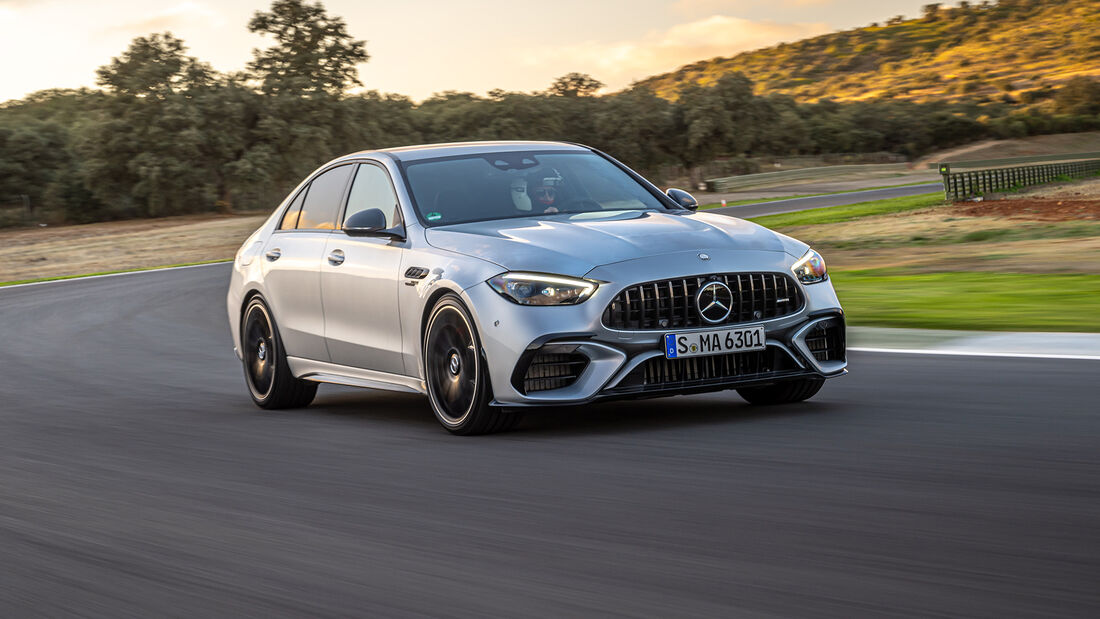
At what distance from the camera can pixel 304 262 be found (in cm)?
891

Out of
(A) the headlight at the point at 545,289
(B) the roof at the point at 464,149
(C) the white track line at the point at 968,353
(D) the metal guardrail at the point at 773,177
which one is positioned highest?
(B) the roof at the point at 464,149

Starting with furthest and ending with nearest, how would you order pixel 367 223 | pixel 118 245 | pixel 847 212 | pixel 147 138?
pixel 147 138 < pixel 118 245 < pixel 847 212 < pixel 367 223

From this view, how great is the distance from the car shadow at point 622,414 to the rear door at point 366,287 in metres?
0.44

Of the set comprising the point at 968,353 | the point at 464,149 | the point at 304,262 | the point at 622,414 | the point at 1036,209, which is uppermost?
the point at 464,149

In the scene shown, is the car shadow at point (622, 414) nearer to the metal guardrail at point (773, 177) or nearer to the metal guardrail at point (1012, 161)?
the metal guardrail at point (1012, 161)

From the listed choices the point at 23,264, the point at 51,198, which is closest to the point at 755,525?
the point at 23,264

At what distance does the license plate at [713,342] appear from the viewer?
6.89 metres

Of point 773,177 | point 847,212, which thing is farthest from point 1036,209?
point 773,177

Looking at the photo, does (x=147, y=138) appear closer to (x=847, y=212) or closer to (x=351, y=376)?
(x=847, y=212)

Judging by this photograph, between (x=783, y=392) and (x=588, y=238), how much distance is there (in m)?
1.54

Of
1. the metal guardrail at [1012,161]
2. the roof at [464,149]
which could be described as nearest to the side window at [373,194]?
the roof at [464,149]

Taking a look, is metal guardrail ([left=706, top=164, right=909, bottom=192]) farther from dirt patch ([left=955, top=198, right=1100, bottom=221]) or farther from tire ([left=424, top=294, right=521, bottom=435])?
tire ([left=424, top=294, right=521, bottom=435])

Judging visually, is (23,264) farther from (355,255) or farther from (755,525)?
(755,525)

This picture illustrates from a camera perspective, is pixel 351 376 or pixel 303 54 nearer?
pixel 351 376
